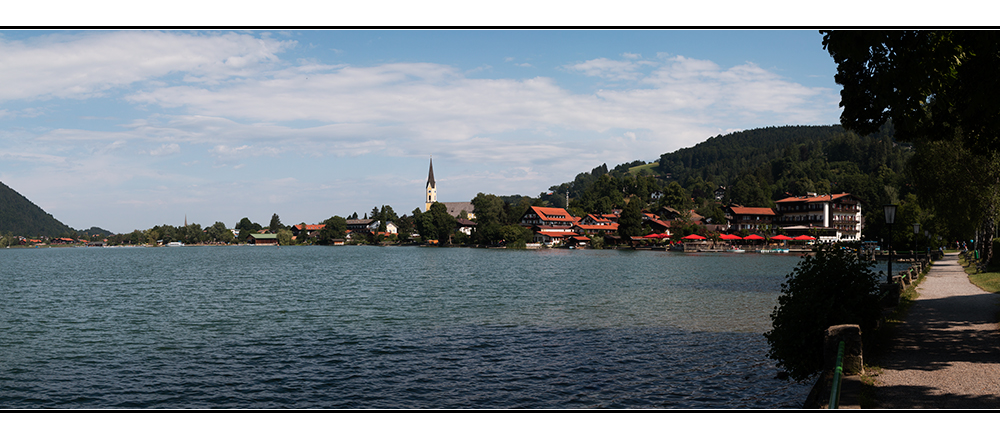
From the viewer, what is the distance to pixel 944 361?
11844 millimetres

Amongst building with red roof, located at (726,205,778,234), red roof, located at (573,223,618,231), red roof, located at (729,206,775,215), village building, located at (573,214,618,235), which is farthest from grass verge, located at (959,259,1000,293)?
red roof, located at (573,223,618,231)

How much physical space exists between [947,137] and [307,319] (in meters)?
24.2

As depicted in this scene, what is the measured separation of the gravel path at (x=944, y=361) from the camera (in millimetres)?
9422

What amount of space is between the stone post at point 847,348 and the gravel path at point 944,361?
1.40ft

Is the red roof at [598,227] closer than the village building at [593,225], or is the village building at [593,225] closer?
the village building at [593,225]

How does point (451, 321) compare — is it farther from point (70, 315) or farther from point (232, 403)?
point (70, 315)

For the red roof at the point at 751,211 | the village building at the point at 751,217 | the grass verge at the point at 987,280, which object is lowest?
the grass verge at the point at 987,280

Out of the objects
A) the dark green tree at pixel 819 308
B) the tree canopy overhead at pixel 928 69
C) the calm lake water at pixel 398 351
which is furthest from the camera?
the calm lake water at pixel 398 351

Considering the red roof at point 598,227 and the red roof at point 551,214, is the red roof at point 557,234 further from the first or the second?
the red roof at point 551,214

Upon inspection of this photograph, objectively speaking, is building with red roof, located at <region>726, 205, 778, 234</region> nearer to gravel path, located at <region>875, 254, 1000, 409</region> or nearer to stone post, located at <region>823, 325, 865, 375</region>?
gravel path, located at <region>875, 254, 1000, 409</region>

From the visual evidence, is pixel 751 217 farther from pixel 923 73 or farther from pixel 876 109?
pixel 923 73

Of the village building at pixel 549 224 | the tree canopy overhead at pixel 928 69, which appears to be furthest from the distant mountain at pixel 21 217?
the tree canopy overhead at pixel 928 69

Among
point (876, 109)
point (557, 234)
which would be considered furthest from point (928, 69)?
point (557, 234)
